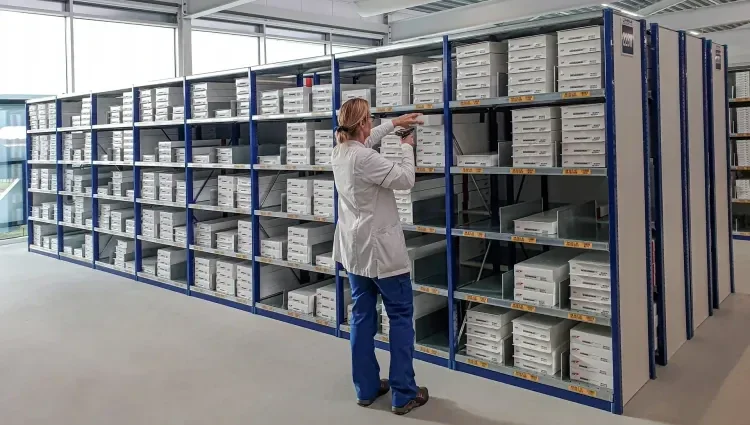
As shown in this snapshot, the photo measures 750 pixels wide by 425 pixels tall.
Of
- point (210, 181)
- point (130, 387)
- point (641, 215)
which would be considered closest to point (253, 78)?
point (210, 181)

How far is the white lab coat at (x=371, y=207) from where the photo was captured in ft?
12.3

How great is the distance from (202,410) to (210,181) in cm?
376

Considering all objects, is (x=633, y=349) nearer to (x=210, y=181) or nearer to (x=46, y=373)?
(x=46, y=373)

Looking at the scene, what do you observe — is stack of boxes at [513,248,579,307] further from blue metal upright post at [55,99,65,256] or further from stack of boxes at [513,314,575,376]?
blue metal upright post at [55,99,65,256]

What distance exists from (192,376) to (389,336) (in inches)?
67.0

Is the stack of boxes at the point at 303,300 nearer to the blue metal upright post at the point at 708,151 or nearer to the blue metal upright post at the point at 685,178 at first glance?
the blue metal upright post at the point at 685,178

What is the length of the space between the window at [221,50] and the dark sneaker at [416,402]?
9.49 metres

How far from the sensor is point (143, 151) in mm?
7938

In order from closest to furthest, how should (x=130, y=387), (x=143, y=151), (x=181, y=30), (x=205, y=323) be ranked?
(x=130, y=387) → (x=205, y=323) → (x=143, y=151) → (x=181, y=30)

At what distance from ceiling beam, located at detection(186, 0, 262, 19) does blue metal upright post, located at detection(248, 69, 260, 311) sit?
4.35 metres

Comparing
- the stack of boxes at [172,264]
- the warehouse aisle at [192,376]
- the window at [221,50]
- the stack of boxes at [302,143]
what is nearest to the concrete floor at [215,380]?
the warehouse aisle at [192,376]

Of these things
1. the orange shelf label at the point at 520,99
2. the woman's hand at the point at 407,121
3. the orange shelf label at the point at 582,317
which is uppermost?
the orange shelf label at the point at 520,99

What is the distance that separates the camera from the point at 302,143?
582cm

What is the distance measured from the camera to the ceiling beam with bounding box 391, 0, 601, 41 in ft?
31.4
